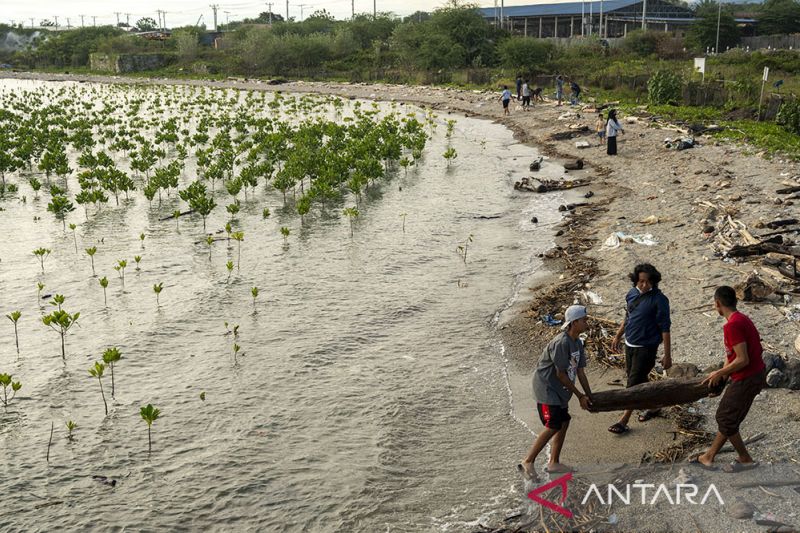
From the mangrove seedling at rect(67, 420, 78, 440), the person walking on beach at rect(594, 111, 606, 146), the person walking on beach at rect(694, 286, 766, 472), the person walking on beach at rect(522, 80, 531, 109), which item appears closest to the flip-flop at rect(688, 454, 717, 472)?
the person walking on beach at rect(694, 286, 766, 472)

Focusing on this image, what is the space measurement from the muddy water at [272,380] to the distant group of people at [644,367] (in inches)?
35.5

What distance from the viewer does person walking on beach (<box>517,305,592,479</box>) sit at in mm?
6598

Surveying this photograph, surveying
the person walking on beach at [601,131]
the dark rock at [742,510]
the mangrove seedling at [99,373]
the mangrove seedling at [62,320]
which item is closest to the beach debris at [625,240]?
the dark rock at [742,510]

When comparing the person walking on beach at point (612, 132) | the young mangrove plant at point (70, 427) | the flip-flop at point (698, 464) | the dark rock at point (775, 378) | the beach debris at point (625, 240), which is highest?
the person walking on beach at point (612, 132)

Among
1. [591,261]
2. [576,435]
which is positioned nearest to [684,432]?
[576,435]

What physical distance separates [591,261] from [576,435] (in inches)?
247

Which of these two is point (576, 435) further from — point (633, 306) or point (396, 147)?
point (396, 147)

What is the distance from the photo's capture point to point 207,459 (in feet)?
26.0

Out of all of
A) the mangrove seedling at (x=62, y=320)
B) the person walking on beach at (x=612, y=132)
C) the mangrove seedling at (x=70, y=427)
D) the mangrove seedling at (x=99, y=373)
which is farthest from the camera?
the person walking on beach at (x=612, y=132)

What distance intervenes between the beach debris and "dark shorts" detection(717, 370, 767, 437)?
793cm

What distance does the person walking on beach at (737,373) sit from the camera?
20.4ft

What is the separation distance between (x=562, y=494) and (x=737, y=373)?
1901 millimetres

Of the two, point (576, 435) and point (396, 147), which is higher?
point (396, 147)

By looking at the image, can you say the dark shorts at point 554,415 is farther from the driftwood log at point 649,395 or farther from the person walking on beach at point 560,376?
the driftwood log at point 649,395
